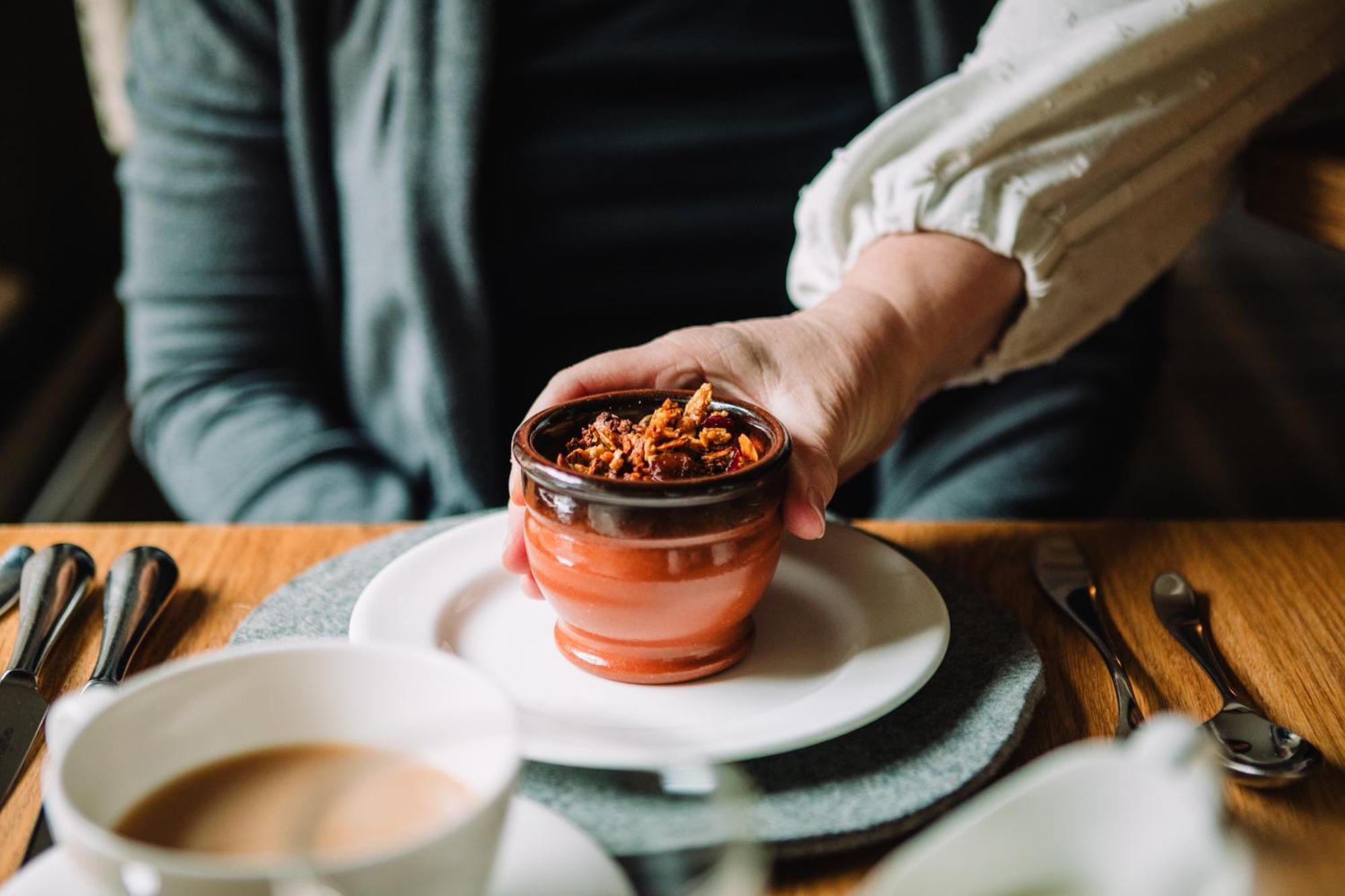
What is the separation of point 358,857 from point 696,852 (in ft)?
0.32

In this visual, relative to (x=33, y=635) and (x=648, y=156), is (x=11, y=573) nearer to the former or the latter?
(x=33, y=635)

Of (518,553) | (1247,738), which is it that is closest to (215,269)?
(518,553)

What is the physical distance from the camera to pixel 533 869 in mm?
415

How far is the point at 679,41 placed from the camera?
45.8 inches

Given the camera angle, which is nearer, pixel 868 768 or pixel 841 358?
pixel 868 768

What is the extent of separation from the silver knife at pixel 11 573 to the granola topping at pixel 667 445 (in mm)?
381

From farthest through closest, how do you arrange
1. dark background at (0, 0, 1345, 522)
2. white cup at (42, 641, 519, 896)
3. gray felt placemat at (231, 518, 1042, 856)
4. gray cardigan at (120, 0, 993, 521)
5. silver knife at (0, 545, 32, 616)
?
dark background at (0, 0, 1345, 522)
gray cardigan at (120, 0, 993, 521)
silver knife at (0, 545, 32, 616)
gray felt placemat at (231, 518, 1042, 856)
white cup at (42, 641, 519, 896)

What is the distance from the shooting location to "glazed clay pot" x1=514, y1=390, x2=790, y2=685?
547 mm

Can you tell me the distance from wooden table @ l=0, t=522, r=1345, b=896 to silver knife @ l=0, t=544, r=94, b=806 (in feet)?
0.04

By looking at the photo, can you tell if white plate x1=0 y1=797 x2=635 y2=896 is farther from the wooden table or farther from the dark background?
the dark background

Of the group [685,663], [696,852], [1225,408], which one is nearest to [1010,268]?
[685,663]

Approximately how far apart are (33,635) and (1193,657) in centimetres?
68

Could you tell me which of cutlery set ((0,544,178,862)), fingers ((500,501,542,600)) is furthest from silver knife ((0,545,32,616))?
fingers ((500,501,542,600))

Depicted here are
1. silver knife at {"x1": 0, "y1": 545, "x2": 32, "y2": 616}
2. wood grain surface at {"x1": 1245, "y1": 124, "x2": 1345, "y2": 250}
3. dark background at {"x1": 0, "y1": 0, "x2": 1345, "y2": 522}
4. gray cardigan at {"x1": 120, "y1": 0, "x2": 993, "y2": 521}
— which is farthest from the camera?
dark background at {"x1": 0, "y1": 0, "x2": 1345, "y2": 522}
